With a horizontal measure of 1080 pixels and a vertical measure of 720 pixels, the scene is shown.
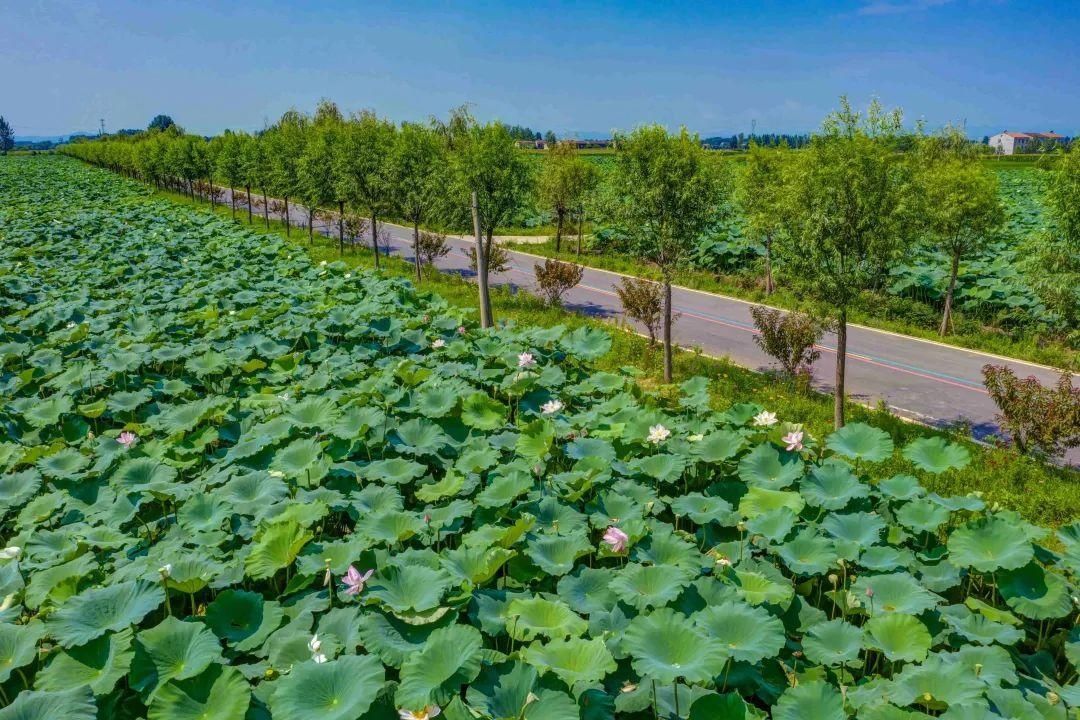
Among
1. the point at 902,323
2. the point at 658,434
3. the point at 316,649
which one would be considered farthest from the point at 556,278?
the point at 316,649

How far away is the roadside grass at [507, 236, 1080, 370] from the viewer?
1484cm

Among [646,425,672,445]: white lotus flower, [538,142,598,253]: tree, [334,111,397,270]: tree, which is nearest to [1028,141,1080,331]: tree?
[646,425,672,445]: white lotus flower

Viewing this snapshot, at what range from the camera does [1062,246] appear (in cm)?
951

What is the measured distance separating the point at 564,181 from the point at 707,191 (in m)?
16.8

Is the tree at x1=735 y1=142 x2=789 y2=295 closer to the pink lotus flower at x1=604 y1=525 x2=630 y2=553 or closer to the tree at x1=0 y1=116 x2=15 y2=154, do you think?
the pink lotus flower at x1=604 y1=525 x2=630 y2=553

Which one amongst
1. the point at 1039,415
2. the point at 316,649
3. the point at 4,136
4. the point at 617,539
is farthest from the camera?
the point at 4,136

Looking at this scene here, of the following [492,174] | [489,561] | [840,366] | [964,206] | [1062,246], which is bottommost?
[840,366]

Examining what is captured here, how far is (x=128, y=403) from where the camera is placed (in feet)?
23.6

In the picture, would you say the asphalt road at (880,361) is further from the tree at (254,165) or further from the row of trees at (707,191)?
the tree at (254,165)

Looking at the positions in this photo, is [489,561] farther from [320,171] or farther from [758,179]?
[320,171]

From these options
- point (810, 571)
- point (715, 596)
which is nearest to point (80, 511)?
point (715, 596)

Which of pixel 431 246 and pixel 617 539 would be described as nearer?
pixel 617 539

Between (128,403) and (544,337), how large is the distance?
182 inches

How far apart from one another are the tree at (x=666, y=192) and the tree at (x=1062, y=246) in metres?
5.16
